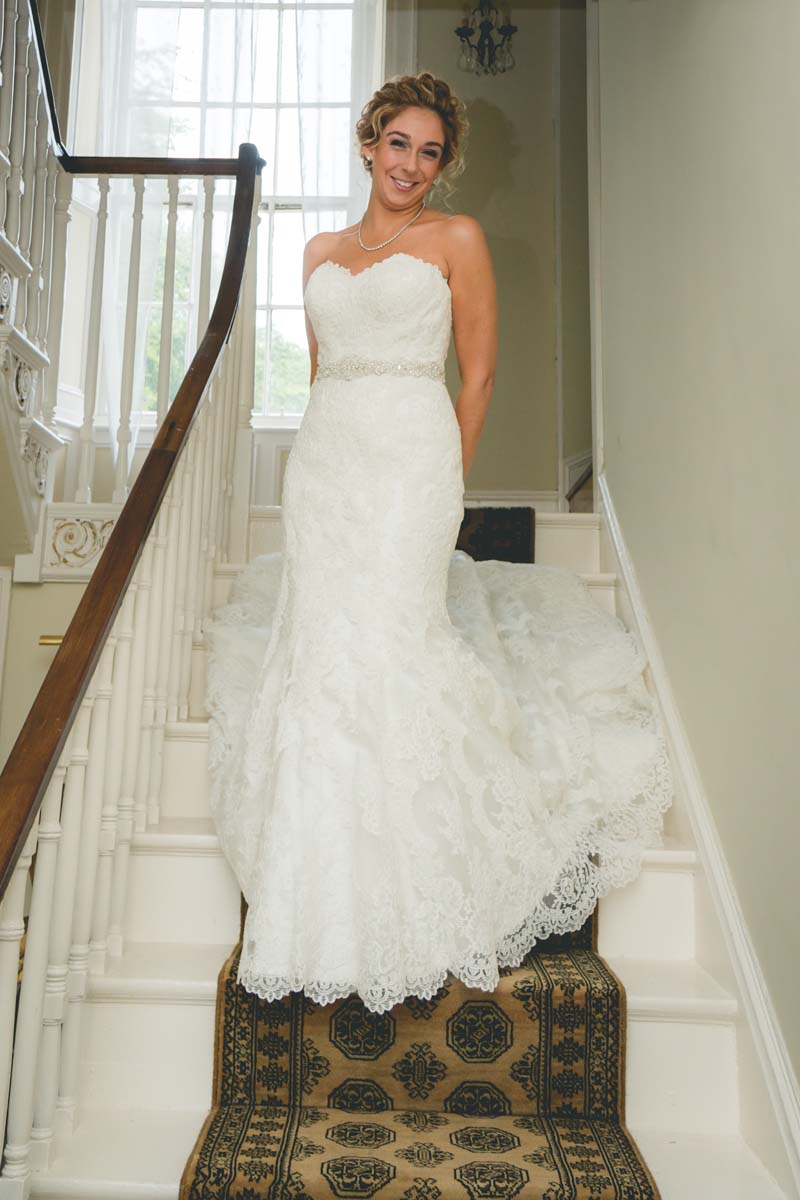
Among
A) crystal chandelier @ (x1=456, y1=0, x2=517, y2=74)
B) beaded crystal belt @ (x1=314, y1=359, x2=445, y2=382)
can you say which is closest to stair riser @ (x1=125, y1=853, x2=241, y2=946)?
beaded crystal belt @ (x1=314, y1=359, x2=445, y2=382)

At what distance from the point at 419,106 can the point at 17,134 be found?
1575 mm

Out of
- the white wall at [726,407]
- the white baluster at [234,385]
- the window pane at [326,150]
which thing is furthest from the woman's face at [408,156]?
the window pane at [326,150]

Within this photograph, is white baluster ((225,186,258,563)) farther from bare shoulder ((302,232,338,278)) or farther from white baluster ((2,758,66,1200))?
white baluster ((2,758,66,1200))

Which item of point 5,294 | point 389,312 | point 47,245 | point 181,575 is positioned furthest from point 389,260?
point 47,245

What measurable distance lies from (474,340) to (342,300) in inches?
11.7

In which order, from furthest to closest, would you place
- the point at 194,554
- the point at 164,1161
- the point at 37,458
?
the point at 37,458 → the point at 194,554 → the point at 164,1161

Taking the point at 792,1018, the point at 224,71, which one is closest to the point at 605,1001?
the point at 792,1018

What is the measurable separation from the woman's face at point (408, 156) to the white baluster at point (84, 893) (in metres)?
1.11

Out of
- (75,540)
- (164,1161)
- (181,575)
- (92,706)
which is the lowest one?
(164,1161)

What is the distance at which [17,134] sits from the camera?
116 inches

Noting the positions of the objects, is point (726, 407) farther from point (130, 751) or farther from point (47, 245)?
point (47, 245)

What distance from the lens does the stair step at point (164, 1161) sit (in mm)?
1389

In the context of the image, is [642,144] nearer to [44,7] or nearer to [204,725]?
[204,725]

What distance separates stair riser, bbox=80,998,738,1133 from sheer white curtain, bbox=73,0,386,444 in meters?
3.53
